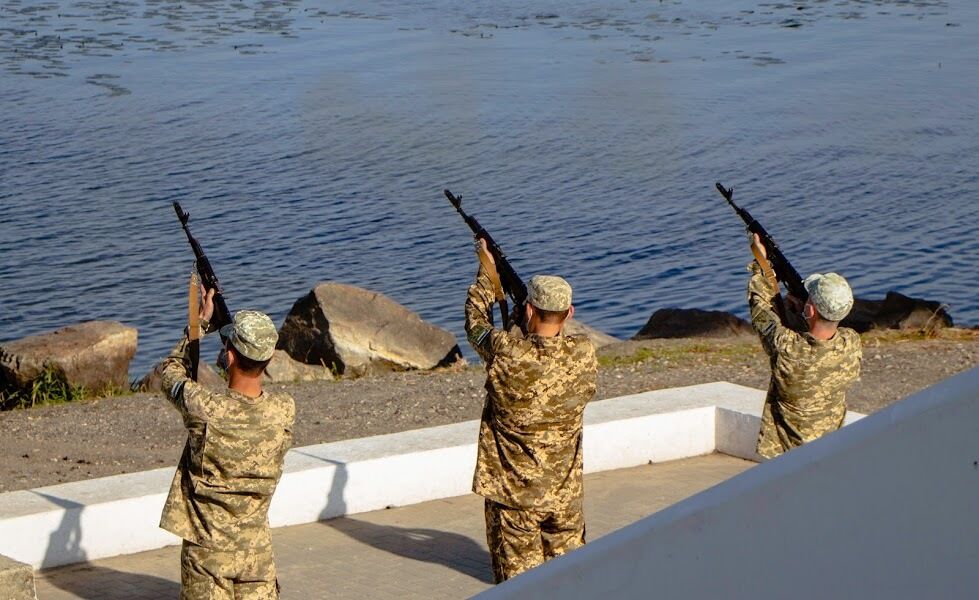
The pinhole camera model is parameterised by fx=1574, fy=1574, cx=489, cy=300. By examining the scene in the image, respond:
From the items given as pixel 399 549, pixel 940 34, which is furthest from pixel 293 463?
pixel 940 34

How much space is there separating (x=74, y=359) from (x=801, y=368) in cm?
1127

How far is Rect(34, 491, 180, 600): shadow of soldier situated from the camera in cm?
820

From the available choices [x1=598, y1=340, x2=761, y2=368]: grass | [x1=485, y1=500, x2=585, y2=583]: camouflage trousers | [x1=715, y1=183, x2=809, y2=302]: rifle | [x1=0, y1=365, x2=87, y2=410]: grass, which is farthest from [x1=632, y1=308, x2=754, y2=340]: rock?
Answer: [x1=485, y1=500, x2=585, y2=583]: camouflage trousers

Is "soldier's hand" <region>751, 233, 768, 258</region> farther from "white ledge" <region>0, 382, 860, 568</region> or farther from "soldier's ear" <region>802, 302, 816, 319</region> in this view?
"white ledge" <region>0, 382, 860, 568</region>

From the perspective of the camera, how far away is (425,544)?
359 inches

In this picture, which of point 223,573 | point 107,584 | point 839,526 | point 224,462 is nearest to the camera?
point 839,526

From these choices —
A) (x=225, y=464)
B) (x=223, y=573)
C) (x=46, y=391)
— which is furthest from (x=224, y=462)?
(x=46, y=391)

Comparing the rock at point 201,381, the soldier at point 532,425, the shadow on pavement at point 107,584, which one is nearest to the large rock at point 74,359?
the rock at point 201,381

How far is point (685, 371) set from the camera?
16.3m

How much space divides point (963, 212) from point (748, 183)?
13.7 ft

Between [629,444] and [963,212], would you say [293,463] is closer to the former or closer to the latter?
[629,444]

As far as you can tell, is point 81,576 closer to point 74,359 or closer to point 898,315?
point 74,359

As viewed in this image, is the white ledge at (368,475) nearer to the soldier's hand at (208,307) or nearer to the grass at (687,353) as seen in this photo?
the soldier's hand at (208,307)

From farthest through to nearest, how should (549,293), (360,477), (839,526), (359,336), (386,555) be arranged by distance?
(359,336)
(360,477)
(386,555)
(549,293)
(839,526)
